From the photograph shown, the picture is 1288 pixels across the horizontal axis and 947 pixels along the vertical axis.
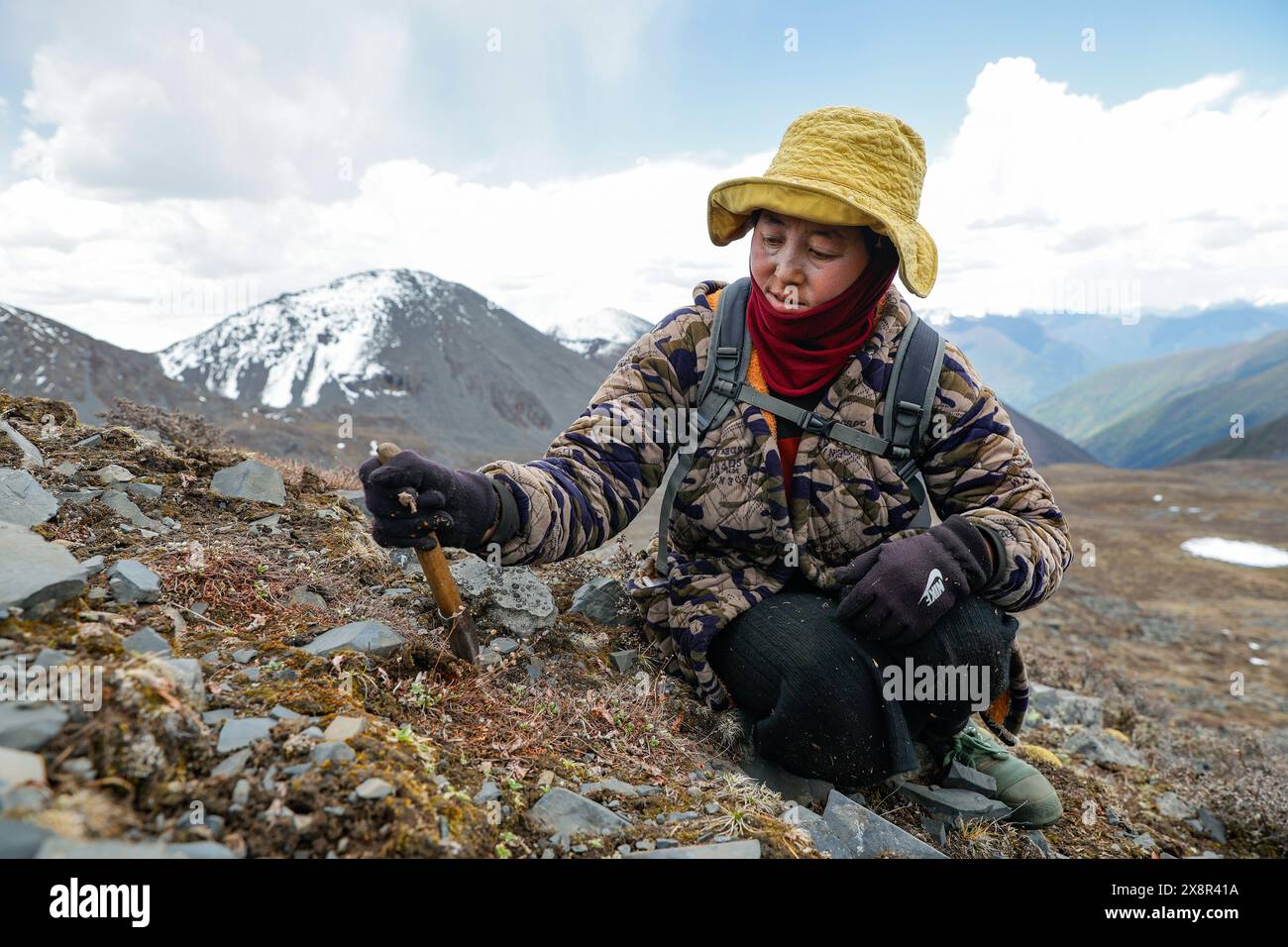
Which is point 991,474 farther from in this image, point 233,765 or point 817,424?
point 233,765

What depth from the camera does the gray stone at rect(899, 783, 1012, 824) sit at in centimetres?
347

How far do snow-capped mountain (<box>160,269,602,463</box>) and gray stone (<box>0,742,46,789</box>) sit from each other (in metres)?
63.5

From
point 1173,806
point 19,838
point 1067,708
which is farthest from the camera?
point 1067,708

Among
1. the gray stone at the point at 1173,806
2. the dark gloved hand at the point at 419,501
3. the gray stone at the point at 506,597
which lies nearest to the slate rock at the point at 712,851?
the dark gloved hand at the point at 419,501

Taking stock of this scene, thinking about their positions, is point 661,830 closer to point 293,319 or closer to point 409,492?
point 409,492

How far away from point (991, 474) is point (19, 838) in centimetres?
334

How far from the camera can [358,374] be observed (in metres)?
90.3

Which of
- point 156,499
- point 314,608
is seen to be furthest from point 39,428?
point 314,608

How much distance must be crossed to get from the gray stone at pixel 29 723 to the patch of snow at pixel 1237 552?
39.1 m

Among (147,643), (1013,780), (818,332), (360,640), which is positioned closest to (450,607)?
(360,640)

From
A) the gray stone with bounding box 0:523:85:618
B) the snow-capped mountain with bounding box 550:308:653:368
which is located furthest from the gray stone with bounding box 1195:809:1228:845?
the snow-capped mountain with bounding box 550:308:653:368

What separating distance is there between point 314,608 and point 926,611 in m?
2.67

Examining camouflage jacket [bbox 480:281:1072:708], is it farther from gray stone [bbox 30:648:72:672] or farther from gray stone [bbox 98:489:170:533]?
gray stone [bbox 98:489:170:533]

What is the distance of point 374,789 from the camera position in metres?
1.97
